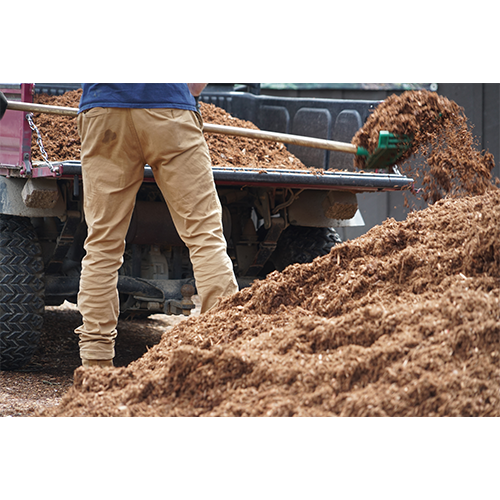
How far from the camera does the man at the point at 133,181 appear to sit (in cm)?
261

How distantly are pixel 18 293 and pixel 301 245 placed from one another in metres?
1.79

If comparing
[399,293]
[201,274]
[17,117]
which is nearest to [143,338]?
[17,117]

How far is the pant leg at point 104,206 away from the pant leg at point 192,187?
9cm

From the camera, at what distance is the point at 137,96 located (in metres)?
2.59

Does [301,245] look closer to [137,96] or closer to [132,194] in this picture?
[132,194]

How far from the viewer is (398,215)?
683 centimetres

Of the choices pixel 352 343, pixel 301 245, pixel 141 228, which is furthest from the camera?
pixel 301 245

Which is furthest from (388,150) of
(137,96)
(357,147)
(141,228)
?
(141,228)

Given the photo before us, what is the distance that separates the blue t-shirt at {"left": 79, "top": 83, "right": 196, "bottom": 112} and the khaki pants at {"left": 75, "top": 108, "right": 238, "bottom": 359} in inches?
1.1

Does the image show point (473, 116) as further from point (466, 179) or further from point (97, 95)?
point (97, 95)

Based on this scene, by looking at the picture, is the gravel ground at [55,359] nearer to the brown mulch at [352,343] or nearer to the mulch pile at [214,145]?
the brown mulch at [352,343]

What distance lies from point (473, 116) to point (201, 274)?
14.9ft

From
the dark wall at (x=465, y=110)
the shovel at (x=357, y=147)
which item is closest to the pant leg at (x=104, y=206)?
the shovel at (x=357, y=147)

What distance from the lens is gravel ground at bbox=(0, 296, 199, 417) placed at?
283 centimetres
